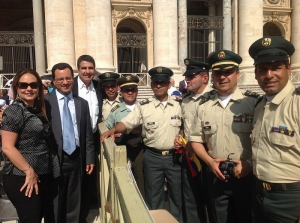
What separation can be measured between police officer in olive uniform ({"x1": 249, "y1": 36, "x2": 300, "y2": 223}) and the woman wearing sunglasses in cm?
186

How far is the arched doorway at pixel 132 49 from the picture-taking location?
1573 cm

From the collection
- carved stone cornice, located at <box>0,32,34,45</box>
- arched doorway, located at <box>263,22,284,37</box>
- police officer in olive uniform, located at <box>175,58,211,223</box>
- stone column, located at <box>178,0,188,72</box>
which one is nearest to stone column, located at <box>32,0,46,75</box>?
carved stone cornice, located at <box>0,32,34,45</box>

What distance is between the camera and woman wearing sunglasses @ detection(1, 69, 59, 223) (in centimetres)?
240

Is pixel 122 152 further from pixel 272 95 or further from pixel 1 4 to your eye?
pixel 1 4

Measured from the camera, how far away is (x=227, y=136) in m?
2.62

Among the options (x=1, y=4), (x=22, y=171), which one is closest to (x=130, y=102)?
(x=22, y=171)

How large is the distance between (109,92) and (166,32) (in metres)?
10.1

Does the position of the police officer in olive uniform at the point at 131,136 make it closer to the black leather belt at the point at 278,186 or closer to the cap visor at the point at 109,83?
the cap visor at the point at 109,83

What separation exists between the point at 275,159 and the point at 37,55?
14.5m

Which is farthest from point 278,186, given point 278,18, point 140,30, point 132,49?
point 278,18

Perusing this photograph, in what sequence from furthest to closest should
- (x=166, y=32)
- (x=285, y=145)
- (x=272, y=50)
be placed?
(x=166, y=32)
(x=272, y=50)
(x=285, y=145)

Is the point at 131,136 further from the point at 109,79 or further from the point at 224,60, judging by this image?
the point at 224,60

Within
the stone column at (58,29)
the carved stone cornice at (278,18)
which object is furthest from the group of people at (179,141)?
the carved stone cornice at (278,18)

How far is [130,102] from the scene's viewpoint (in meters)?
4.03
